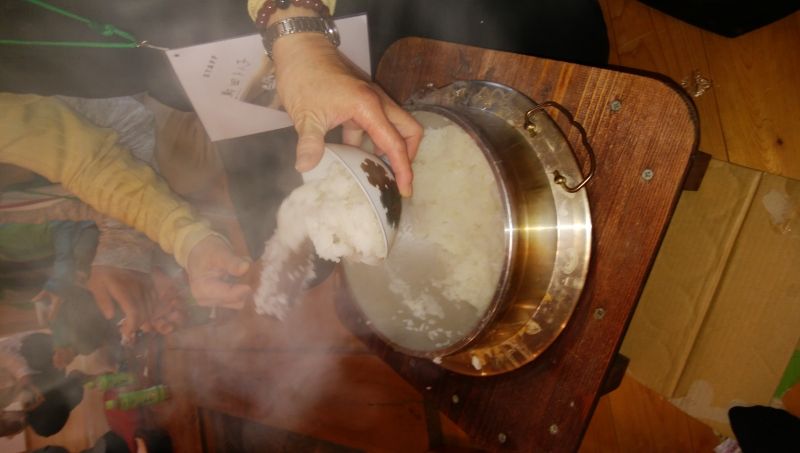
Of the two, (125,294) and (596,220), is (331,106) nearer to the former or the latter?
(596,220)

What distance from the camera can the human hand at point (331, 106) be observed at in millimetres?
1125

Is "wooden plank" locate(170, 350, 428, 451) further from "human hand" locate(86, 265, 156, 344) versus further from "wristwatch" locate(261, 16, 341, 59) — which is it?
"wristwatch" locate(261, 16, 341, 59)

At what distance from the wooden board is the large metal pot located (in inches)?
1.5

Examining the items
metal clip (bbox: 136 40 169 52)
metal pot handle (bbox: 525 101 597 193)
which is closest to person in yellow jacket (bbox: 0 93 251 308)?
metal clip (bbox: 136 40 169 52)

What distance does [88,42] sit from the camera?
1.40 meters

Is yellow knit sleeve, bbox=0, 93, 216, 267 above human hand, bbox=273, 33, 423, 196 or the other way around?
the other way around

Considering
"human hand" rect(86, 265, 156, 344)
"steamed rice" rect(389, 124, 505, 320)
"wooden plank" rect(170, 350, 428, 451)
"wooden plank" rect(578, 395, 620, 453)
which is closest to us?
"steamed rice" rect(389, 124, 505, 320)

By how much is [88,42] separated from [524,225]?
142 cm

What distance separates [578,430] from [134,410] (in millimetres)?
1537

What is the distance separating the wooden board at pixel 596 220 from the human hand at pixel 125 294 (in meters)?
1.15

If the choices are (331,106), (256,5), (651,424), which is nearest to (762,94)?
(651,424)

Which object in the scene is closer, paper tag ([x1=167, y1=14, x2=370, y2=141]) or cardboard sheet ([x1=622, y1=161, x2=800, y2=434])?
cardboard sheet ([x1=622, y1=161, x2=800, y2=434])

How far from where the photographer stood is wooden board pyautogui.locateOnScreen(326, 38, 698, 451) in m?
0.99

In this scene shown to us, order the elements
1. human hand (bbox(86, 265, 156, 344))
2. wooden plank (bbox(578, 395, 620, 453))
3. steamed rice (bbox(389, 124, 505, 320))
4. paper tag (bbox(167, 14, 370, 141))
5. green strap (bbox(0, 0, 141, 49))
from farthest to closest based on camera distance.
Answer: wooden plank (bbox(578, 395, 620, 453)), paper tag (bbox(167, 14, 370, 141)), human hand (bbox(86, 265, 156, 344)), green strap (bbox(0, 0, 141, 49)), steamed rice (bbox(389, 124, 505, 320))
